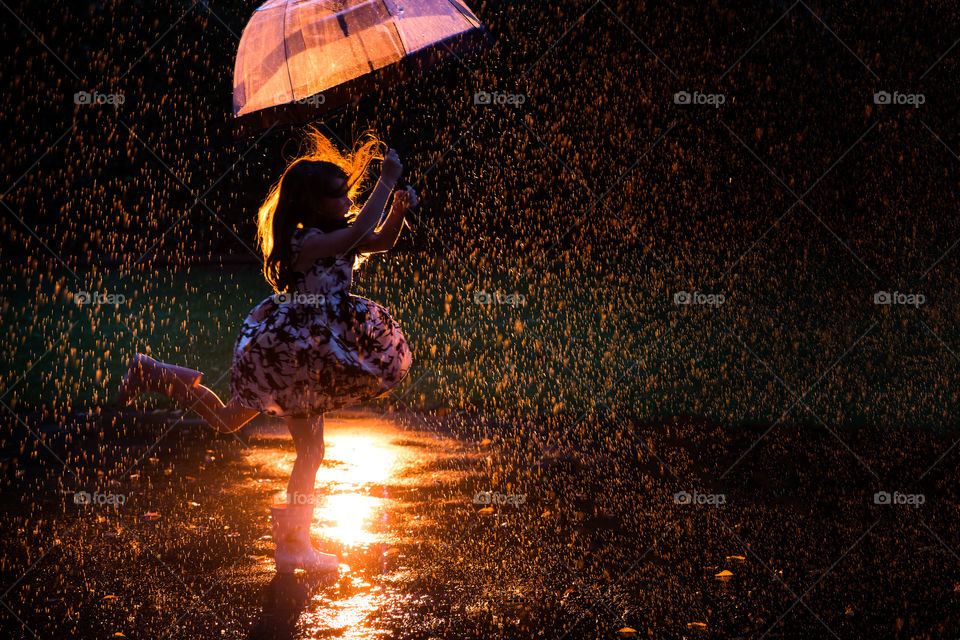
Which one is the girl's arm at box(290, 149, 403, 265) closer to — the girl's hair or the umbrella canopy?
the girl's hair

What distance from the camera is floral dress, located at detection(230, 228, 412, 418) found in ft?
12.5

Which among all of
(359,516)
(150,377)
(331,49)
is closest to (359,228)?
(331,49)

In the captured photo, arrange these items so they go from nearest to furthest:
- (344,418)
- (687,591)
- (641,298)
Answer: (687,591) < (344,418) < (641,298)

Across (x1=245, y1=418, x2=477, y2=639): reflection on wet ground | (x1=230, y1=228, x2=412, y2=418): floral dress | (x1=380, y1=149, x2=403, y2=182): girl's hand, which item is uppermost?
(x1=380, y1=149, x2=403, y2=182): girl's hand

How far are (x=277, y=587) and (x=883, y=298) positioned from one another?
9855 millimetres

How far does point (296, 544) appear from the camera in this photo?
3.91 metres

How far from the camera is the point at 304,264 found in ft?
12.8

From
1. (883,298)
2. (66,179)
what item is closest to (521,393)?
(883,298)

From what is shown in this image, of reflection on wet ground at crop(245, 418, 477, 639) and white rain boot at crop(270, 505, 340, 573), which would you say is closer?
reflection on wet ground at crop(245, 418, 477, 639)

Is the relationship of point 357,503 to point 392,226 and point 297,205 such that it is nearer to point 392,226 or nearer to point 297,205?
point 392,226

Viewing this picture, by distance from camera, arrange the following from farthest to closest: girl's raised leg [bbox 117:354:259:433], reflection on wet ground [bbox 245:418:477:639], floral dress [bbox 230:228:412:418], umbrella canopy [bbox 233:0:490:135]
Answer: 1. umbrella canopy [bbox 233:0:490:135]
2. girl's raised leg [bbox 117:354:259:433]
3. floral dress [bbox 230:228:412:418]
4. reflection on wet ground [bbox 245:418:477:639]

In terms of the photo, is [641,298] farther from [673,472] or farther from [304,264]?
[304,264]

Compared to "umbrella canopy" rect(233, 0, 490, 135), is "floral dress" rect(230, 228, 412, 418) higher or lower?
lower

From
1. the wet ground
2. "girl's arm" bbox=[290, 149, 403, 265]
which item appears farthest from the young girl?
the wet ground
